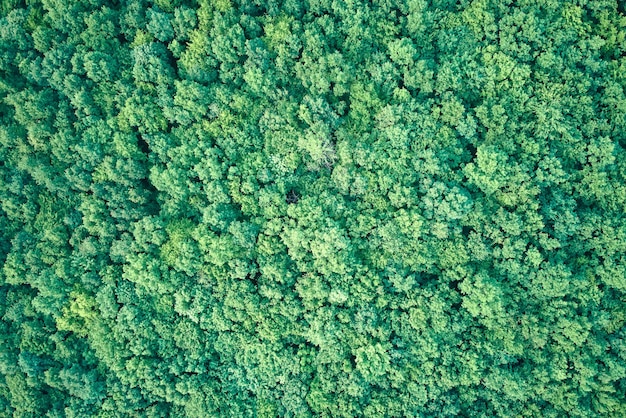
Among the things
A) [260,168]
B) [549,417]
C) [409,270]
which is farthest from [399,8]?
[549,417]

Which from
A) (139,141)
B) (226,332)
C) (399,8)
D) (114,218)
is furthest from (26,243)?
(399,8)

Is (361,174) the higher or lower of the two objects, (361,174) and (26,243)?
the higher

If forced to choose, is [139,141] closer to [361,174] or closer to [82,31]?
[82,31]

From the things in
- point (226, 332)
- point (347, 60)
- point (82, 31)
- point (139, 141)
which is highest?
point (347, 60)

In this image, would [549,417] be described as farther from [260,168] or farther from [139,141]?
[139,141]

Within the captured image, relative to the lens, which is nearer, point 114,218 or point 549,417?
point 549,417

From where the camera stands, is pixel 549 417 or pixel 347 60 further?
pixel 347 60
